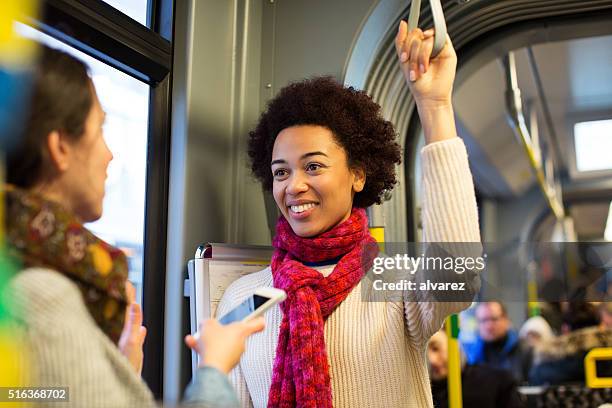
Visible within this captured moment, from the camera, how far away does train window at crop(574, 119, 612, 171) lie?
613 cm

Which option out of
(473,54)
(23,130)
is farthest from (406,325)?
(473,54)

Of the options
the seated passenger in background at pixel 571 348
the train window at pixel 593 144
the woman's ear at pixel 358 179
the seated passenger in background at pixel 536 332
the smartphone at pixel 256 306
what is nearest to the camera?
the smartphone at pixel 256 306

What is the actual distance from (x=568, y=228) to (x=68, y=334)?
932 centimetres

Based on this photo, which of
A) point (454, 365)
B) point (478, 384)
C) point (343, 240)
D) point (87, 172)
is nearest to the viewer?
point (87, 172)

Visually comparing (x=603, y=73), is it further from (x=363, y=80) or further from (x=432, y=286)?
(x=432, y=286)

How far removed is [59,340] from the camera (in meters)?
0.84

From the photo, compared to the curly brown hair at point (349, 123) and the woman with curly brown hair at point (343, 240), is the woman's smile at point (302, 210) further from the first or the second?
the curly brown hair at point (349, 123)

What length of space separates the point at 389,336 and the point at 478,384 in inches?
77.0

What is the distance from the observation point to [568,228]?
9.35 metres

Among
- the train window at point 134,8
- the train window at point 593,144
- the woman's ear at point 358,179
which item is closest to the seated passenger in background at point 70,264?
the woman's ear at point 358,179

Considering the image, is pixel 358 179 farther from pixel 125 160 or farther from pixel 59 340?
pixel 59 340

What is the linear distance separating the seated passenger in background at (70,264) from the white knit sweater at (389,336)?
1.62ft

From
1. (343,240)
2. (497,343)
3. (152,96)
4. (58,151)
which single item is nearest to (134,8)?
(152,96)

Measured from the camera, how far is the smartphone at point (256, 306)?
111 centimetres
